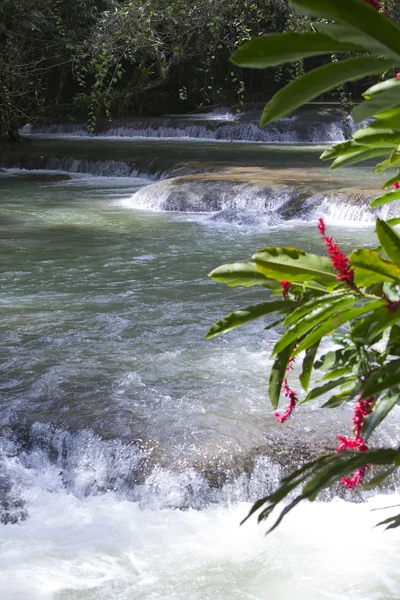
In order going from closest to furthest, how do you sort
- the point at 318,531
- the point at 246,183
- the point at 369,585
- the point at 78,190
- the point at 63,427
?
the point at 369,585 → the point at 318,531 → the point at 63,427 → the point at 246,183 → the point at 78,190

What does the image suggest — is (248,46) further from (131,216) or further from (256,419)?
(131,216)

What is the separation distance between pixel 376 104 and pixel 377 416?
1.37 ft

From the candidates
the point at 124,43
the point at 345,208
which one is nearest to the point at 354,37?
the point at 345,208

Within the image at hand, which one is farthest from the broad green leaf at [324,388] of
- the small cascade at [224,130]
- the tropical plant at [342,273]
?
the small cascade at [224,130]

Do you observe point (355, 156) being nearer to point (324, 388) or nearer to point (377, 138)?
point (377, 138)

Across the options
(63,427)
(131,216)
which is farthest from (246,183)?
(63,427)

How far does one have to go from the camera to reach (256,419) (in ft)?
15.3

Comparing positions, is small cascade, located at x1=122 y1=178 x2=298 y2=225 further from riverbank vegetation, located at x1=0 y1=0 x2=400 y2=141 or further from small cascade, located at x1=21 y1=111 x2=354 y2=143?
small cascade, located at x1=21 y1=111 x2=354 y2=143

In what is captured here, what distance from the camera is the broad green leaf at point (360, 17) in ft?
2.79

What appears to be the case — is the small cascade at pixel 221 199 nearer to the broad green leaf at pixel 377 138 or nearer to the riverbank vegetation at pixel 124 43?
the riverbank vegetation at pixel 124 43

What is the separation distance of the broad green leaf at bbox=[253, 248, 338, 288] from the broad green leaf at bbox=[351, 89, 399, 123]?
21 cm

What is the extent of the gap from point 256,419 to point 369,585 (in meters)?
1.32

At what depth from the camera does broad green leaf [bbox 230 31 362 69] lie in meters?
0.90

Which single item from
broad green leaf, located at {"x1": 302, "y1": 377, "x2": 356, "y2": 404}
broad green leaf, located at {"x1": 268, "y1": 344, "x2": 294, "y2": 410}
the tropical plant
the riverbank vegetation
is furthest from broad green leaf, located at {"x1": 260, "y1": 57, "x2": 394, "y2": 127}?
the riverbank vegetation
